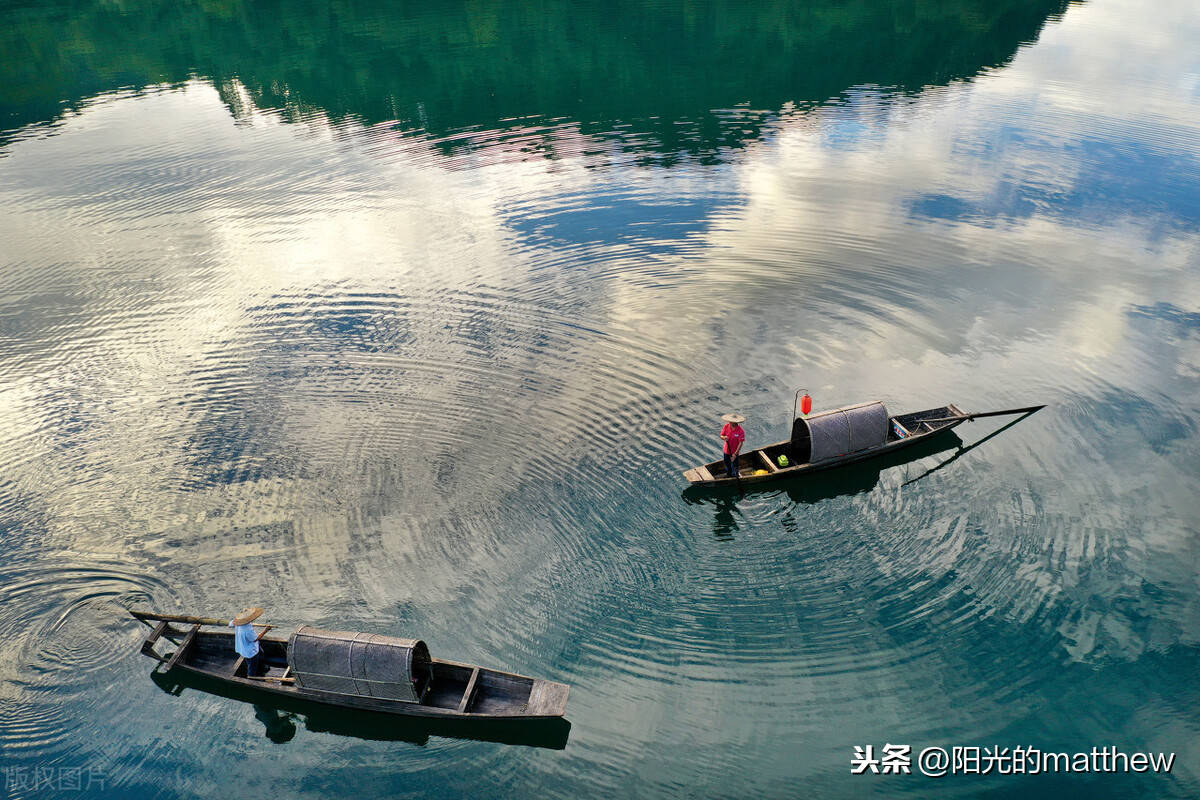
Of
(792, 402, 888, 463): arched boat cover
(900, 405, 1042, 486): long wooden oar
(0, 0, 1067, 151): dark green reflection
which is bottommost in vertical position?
(900, 405, 1042, 486): long wooden oar

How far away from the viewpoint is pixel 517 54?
68.1m

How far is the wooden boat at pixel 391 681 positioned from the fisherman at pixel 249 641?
21cm

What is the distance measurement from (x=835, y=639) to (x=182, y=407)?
22.9 metres

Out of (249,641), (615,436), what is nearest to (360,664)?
(249,641)

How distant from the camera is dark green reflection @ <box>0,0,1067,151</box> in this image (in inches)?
2250

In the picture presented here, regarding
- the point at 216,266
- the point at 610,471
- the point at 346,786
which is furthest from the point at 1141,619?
the point at 216,266

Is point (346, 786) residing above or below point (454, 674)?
below

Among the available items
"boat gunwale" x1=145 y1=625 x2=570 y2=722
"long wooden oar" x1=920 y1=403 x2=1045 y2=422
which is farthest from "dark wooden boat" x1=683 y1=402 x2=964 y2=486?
"boat gunwale" x1=145 y1=625 x2=570 y2=722

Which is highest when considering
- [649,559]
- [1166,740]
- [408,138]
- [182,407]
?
[408,138]

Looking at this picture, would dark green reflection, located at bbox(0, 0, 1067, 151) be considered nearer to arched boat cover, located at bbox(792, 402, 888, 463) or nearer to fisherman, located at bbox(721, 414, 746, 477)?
arched boat cover, located at bbox(792, 402, 888, 463)

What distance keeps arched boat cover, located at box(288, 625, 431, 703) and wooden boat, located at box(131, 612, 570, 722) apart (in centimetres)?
2

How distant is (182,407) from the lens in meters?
26.0

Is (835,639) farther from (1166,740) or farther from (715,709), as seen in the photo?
(1166,740)

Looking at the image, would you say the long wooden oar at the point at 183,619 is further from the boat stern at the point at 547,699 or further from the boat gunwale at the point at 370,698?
the boat stern at the point at 547,699
